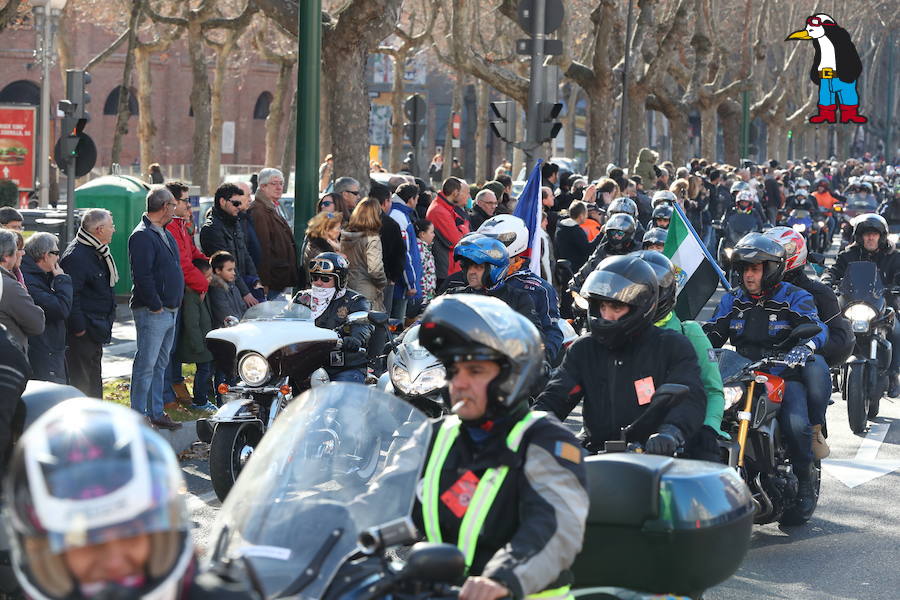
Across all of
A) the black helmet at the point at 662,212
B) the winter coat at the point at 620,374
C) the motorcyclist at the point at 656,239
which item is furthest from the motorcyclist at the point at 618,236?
the winter coat at the point at 620,374

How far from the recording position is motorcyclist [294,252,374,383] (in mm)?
8625

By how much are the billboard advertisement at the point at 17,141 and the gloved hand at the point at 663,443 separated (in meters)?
20.1

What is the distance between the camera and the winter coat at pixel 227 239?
11.5 m

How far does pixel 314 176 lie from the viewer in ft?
42.7

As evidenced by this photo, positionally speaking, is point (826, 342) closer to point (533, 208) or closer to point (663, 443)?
point (663, 443)

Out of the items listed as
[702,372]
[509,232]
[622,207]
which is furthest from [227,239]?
A: [702,372]

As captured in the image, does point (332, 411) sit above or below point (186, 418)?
above

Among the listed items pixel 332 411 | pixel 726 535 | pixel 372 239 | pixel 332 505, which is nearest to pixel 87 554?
pixel 332 505

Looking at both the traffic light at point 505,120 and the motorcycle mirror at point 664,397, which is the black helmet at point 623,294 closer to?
the motorcycle mirror at point 664,397

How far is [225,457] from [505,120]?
1025 centimetres

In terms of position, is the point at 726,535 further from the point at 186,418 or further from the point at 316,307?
the point at 186,418

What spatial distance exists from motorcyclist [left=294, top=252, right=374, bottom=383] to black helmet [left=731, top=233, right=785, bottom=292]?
216 centimetres

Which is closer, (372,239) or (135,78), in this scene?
(372,239)

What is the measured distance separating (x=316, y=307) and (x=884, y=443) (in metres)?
4.58
